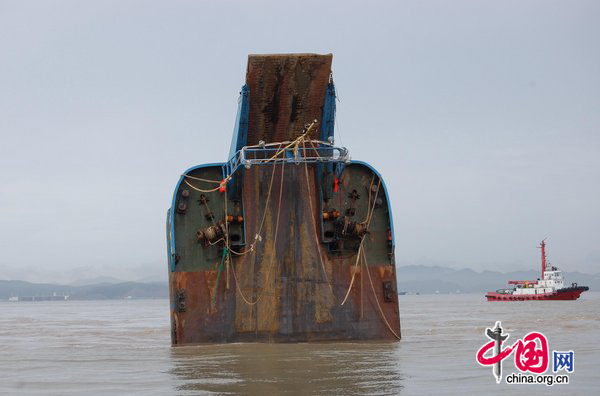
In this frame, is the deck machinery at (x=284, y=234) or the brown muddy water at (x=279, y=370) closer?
the brown muddy water at (x=279, y=370)

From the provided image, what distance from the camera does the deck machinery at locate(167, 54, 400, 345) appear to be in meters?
17.5

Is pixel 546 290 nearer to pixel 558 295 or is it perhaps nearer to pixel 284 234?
pixel 558 295

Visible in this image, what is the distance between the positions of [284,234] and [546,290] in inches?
3095

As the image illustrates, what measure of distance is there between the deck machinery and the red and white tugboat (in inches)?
3005

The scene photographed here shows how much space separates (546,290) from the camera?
90812 mm

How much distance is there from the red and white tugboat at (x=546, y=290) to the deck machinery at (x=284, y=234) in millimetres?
76330

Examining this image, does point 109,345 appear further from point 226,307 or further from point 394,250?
point 394,250

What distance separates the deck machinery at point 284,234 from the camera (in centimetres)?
1752

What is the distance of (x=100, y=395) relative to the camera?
10469 mm

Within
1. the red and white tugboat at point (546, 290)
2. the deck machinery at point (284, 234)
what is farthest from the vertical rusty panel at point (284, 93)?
the red and white tugboat at point (546, 290)

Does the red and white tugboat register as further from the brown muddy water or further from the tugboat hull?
Result: the brown muddy water

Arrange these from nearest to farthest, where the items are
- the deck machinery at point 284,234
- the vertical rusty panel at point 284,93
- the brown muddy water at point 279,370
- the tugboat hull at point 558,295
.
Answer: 1. the brown muddy water at point 279,370
2. the vertical rusty panel at point 284,93
3. the deck machinery at point 284,234
4. the tugboat hull at point 558,295

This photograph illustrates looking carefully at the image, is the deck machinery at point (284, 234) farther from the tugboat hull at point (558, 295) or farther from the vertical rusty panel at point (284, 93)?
the tugboat hull at point (558, 295)

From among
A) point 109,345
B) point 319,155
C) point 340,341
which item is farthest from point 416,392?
point 109,345
